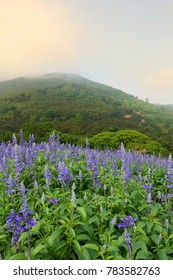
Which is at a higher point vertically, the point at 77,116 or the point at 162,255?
the point at 77,116

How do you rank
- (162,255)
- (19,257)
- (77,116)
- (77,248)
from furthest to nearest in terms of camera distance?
(77,116) → (162,255) → (77,248) → (19,257)

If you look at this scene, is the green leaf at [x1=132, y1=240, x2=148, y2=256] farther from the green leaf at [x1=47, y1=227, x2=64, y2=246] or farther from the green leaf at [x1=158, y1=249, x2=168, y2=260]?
the green leaf at [x1=47, y1=227, x2=64, y2=246]

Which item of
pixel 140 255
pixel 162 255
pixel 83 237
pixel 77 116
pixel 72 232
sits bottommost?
pixel 162 255

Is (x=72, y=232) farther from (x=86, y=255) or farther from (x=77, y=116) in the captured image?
(x=77, y=116)

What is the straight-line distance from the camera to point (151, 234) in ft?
17.1

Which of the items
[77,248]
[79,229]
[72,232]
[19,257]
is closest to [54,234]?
[72,232]

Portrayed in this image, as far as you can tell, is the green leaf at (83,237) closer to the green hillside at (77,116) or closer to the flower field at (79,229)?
the flower field at (79,229)

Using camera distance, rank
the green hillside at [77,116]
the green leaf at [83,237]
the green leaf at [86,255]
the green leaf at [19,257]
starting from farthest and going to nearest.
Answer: the green hillside at [77,116] < the green leaf at [83,237] < the green leaf at [86,255] < the green leaf at [19,257]

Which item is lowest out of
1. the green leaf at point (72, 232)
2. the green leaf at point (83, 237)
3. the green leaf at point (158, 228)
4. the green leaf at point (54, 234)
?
the green leaf at point (158, 228)

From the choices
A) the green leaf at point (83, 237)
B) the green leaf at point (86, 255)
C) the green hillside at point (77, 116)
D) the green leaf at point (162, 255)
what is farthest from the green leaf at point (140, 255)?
the green hillside at point (77, 116)
